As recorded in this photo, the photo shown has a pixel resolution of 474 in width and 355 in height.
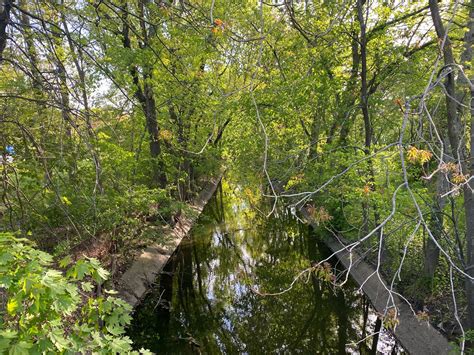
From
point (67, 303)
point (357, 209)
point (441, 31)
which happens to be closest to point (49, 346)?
point (67, 303)

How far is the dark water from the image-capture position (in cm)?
703

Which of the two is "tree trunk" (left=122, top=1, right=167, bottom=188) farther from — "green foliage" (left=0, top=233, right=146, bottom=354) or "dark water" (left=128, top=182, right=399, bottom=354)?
"green foliage" (left=0, top=233, right=146, bottom=354)

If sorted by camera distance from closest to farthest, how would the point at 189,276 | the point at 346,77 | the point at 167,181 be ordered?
the point at 346,77 < the point at 189,276 < the point at 167,181

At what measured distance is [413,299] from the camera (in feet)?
23.8

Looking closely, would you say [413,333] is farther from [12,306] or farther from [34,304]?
[12,306]

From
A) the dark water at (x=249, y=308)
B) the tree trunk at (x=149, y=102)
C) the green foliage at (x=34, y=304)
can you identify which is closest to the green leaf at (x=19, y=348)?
the green foliage at (x=34, y=304)

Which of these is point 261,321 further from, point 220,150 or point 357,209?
point 220,150

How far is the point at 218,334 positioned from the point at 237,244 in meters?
5.83

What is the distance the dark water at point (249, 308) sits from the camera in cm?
703

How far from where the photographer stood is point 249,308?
8438 millimetres

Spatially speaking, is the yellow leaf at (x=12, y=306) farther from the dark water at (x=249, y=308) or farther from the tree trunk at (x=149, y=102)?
the tree trunk at (x=149, y=102)

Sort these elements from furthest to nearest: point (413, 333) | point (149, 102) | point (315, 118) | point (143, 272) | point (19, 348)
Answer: point (315, 118) < point (149, 102) < point (143, 272) < point (413, 333) < point (19, 348)

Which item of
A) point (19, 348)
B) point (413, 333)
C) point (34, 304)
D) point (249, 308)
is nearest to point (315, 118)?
point (249, 308)

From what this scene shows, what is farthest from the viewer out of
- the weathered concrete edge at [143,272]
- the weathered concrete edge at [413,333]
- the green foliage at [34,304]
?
the weathered concrete edge at [143,272]
